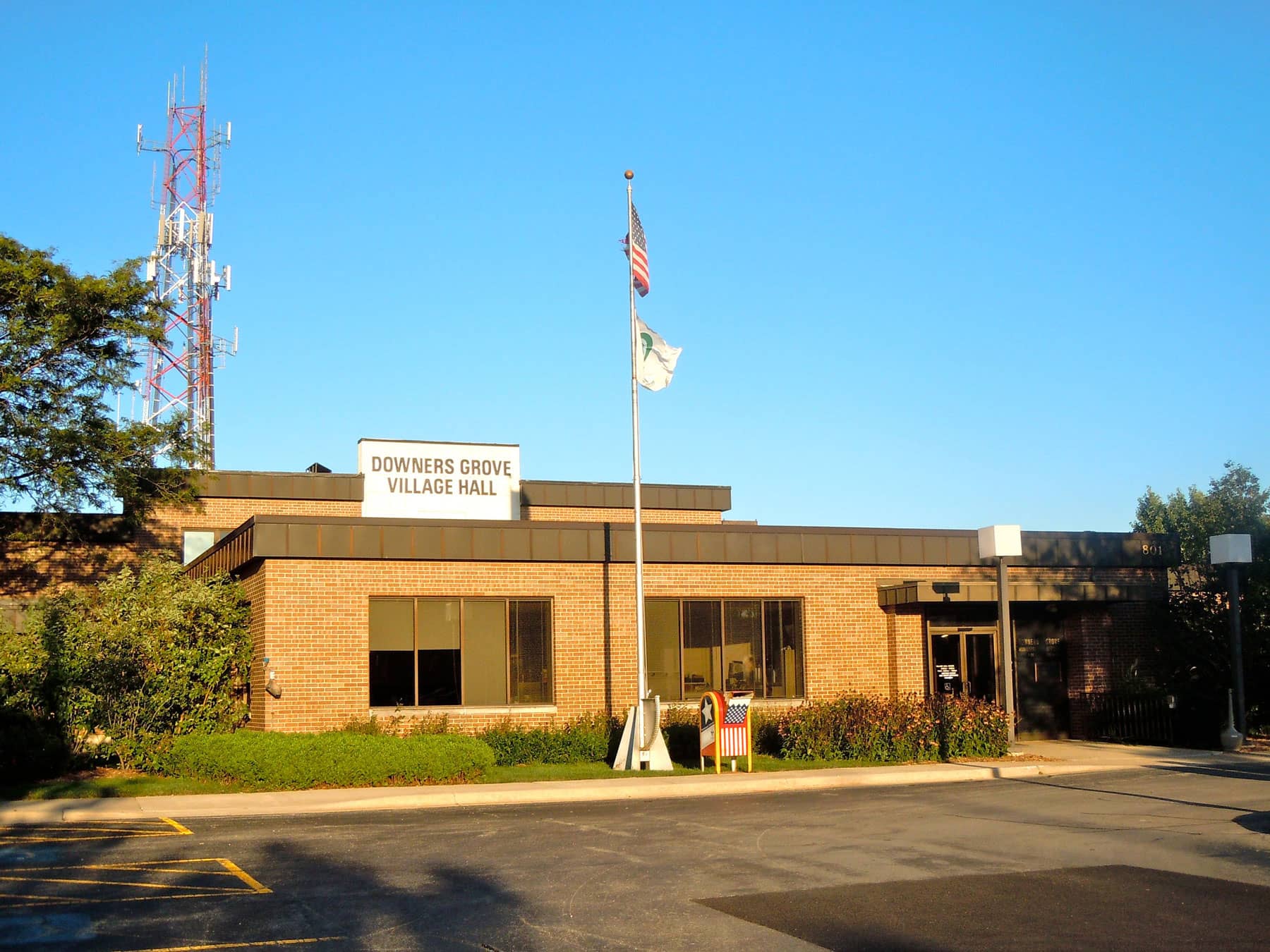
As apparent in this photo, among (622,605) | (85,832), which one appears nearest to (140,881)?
(85,832)

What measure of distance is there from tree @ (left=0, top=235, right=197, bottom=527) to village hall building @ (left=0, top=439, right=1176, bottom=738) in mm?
3201

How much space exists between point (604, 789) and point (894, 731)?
21.5 ft

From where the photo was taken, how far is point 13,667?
20.8m

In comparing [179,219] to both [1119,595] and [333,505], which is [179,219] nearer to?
[333,505]

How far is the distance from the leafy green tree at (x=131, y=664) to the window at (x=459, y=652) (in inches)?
104

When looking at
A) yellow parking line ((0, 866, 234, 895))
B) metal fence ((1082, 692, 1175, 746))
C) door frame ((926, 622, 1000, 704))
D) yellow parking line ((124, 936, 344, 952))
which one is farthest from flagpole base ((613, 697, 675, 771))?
yellow parking line ((124, 936, 344, 952))

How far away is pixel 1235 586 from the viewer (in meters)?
25.0

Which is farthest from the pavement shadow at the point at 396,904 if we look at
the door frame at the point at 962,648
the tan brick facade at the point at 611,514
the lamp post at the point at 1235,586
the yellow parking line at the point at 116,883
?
the tan brick facade at the point at 611,514

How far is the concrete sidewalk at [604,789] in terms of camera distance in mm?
17031

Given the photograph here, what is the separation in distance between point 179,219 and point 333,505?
16.7m

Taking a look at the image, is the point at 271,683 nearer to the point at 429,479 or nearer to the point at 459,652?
the point at 459,652

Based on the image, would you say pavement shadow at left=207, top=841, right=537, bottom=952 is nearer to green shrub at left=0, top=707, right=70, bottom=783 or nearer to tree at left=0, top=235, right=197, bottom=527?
green shrub at left=0, top=707, right=70, bottom=783

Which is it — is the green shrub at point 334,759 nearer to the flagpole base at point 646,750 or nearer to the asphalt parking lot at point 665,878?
the asphalt parking lot at point 665,878

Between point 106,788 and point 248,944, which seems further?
point 106,788
